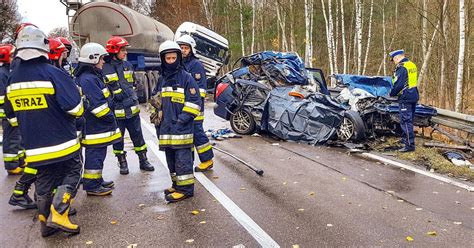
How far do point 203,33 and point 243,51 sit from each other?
8.83 m

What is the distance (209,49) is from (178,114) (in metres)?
12.9

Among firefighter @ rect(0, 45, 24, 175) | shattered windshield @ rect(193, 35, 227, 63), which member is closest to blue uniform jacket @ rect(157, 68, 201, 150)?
firefighter @ rect(0, 45, 24, 175)

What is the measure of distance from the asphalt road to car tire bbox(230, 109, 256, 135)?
2.51m

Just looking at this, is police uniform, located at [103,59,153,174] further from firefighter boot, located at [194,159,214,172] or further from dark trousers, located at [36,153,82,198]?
dark trousers, located at [36,153,82,198]

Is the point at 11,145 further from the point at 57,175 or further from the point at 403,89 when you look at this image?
the point at 403,89

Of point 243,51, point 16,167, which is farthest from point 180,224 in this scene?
point 243,51

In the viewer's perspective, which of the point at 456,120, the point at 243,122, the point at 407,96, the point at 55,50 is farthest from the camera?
the point at 243,122

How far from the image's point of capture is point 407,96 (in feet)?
22.8

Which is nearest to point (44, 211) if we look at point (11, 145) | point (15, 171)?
point (11, 145)

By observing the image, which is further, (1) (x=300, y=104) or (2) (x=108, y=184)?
(1) (x=300, y=104)

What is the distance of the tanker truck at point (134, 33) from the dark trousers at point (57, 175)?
10.8 metres

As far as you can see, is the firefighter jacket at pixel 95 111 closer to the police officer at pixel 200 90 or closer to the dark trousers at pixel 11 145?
the police officer at pixel 200 90

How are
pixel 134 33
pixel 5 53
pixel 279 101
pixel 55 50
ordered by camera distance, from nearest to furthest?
pixel 55 50, pixel 5 53, pixel 279 101, pixel 134 33

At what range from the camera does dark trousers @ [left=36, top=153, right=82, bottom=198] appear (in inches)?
146
